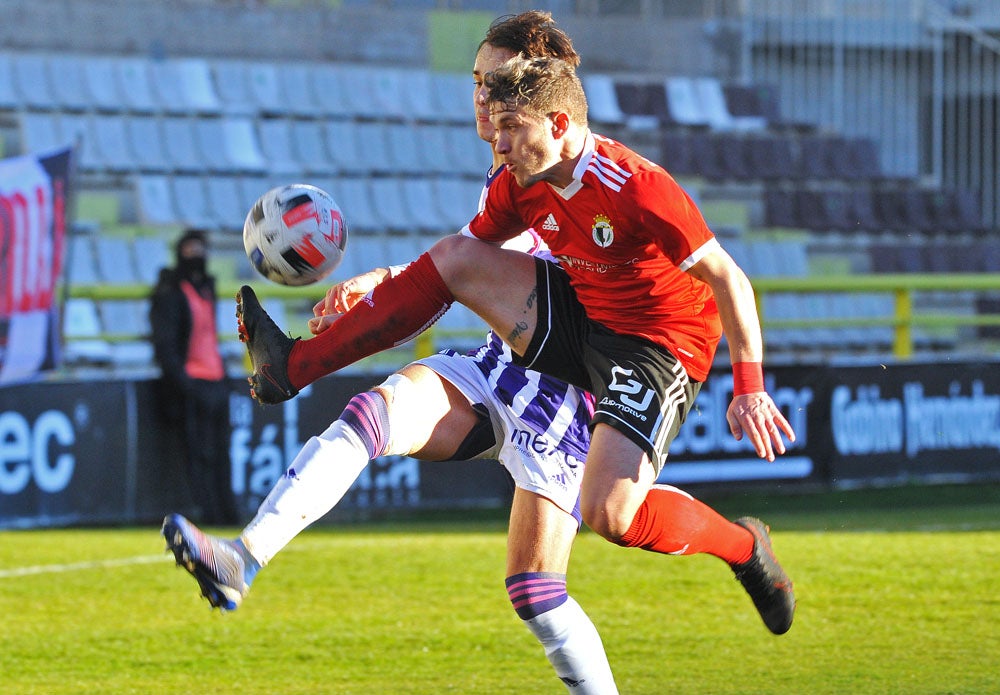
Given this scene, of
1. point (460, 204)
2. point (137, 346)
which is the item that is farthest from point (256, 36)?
point (137, 346)

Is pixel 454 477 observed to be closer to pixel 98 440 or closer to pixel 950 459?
pixel 98 440

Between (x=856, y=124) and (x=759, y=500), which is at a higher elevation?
(x=856, y=124)

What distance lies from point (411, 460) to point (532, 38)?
5.58 meters

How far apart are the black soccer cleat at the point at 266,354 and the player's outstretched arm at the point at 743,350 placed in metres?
1.16

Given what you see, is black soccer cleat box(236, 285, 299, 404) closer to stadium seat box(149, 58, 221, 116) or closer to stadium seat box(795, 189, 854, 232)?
stadium seat box(149, 58, 221, 116)

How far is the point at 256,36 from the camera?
54.4 feet

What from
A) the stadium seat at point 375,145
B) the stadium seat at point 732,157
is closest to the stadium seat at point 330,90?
the stadium seat at point 375,145

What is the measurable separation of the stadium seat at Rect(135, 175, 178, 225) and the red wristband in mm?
10830

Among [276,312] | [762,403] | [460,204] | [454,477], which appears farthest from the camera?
[460,204]

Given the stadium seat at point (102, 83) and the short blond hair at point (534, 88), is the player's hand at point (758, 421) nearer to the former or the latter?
the short blond hair at point (534, 88)

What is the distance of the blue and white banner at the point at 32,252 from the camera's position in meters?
9.16

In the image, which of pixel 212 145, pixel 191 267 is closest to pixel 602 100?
pixel 212 145

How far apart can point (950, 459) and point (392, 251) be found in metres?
5.82

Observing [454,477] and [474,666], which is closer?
[474,666]
